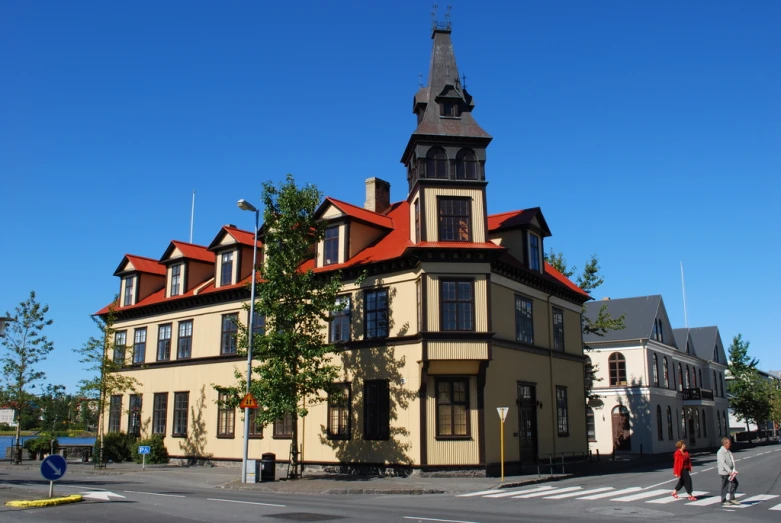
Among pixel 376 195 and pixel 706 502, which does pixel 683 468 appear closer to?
pixel 706 502

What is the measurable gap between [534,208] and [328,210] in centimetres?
974

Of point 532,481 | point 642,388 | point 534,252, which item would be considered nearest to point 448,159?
point 534,252

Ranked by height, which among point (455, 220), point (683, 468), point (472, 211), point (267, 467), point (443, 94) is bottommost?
point (267, 467)

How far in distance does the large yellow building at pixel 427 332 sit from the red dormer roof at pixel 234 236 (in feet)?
0.24

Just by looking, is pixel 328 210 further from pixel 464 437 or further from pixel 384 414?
pixel 464 437

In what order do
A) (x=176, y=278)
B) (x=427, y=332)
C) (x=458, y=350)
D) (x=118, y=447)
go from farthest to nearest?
1. (x=176, y=278)
2. (x=118, y=447)
3. (x=427, y=332)
4. (x=458, y=350)

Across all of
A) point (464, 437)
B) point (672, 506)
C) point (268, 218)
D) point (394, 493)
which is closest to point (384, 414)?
point (464, 437)

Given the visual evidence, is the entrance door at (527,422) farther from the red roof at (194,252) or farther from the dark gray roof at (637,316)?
the dark gray roof at (637,316)

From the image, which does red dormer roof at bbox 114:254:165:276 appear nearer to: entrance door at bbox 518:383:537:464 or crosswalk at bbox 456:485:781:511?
entrance door at bbox 518:383:537:464

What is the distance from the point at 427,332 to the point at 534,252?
9252mm

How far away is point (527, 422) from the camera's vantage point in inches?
1163

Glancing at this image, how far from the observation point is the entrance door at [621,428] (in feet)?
163

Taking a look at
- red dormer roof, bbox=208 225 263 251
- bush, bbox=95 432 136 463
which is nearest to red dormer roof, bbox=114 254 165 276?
red dormer roof, bbox=208 225 263 251

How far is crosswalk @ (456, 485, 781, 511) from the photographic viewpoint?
18344 millimetres
